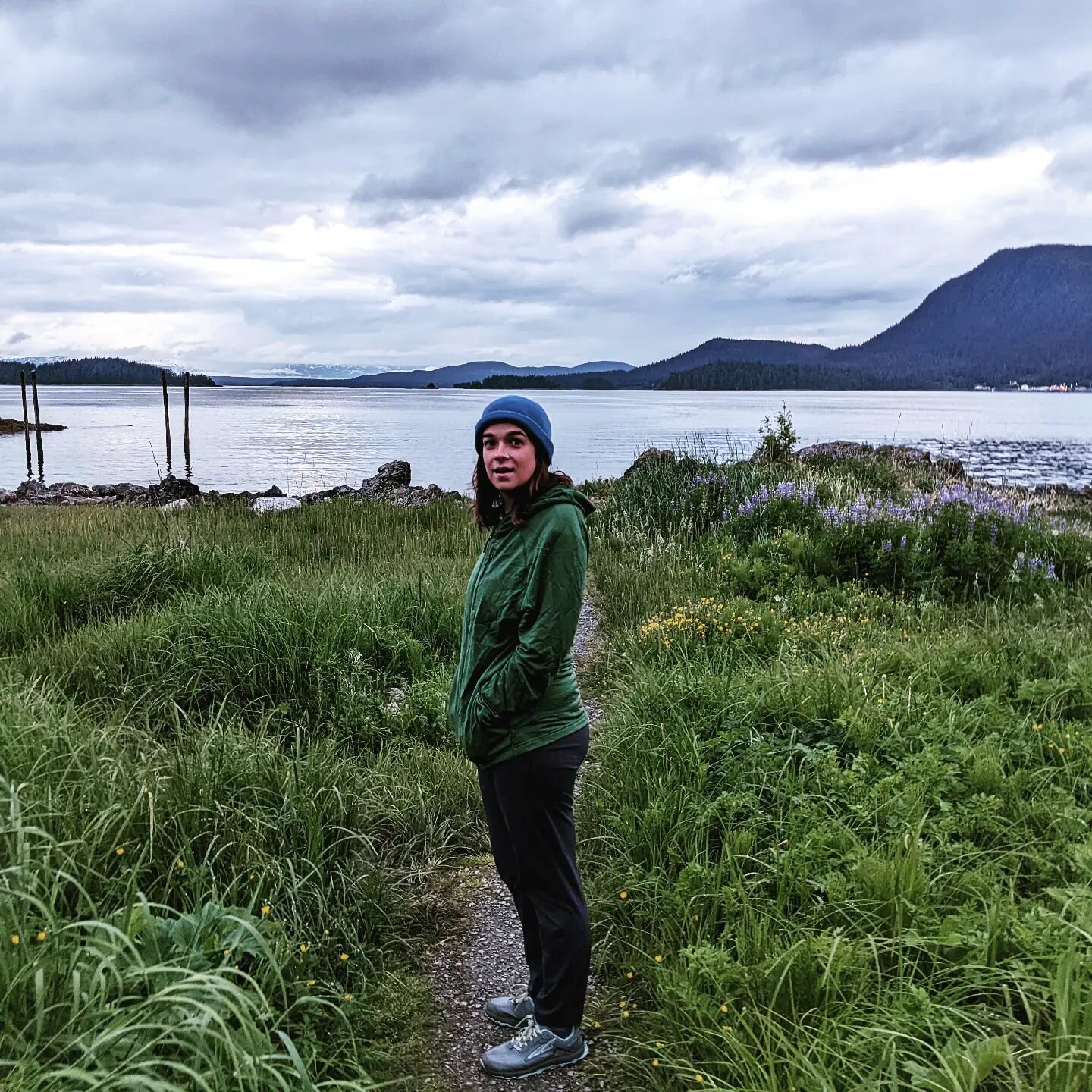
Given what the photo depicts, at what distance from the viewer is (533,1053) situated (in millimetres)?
2744

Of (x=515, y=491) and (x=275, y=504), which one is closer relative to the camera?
(x=515, y=491)

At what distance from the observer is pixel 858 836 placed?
3.49m

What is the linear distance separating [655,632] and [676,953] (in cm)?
328

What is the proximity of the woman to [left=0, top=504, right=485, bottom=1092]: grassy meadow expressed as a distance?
1.95 feet

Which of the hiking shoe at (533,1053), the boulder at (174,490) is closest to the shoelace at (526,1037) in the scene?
the hiking shoe at (533,1053)

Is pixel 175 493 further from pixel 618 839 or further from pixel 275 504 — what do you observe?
pixel 618 839

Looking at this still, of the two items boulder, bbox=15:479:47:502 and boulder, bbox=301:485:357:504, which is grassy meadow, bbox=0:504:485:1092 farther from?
boulder, bbox=15:479:47:502

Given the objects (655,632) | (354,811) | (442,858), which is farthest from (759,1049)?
(655,632)

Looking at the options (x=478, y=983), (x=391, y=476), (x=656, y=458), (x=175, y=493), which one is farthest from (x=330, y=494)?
(x=478, y=983)

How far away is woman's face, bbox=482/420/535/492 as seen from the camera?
8.39ft

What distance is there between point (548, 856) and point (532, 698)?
1.85ft

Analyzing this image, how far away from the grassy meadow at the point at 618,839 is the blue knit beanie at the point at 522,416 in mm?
1650

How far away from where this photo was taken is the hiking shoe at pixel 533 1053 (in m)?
2.74

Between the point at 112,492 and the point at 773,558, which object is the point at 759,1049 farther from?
the point at 112,492
